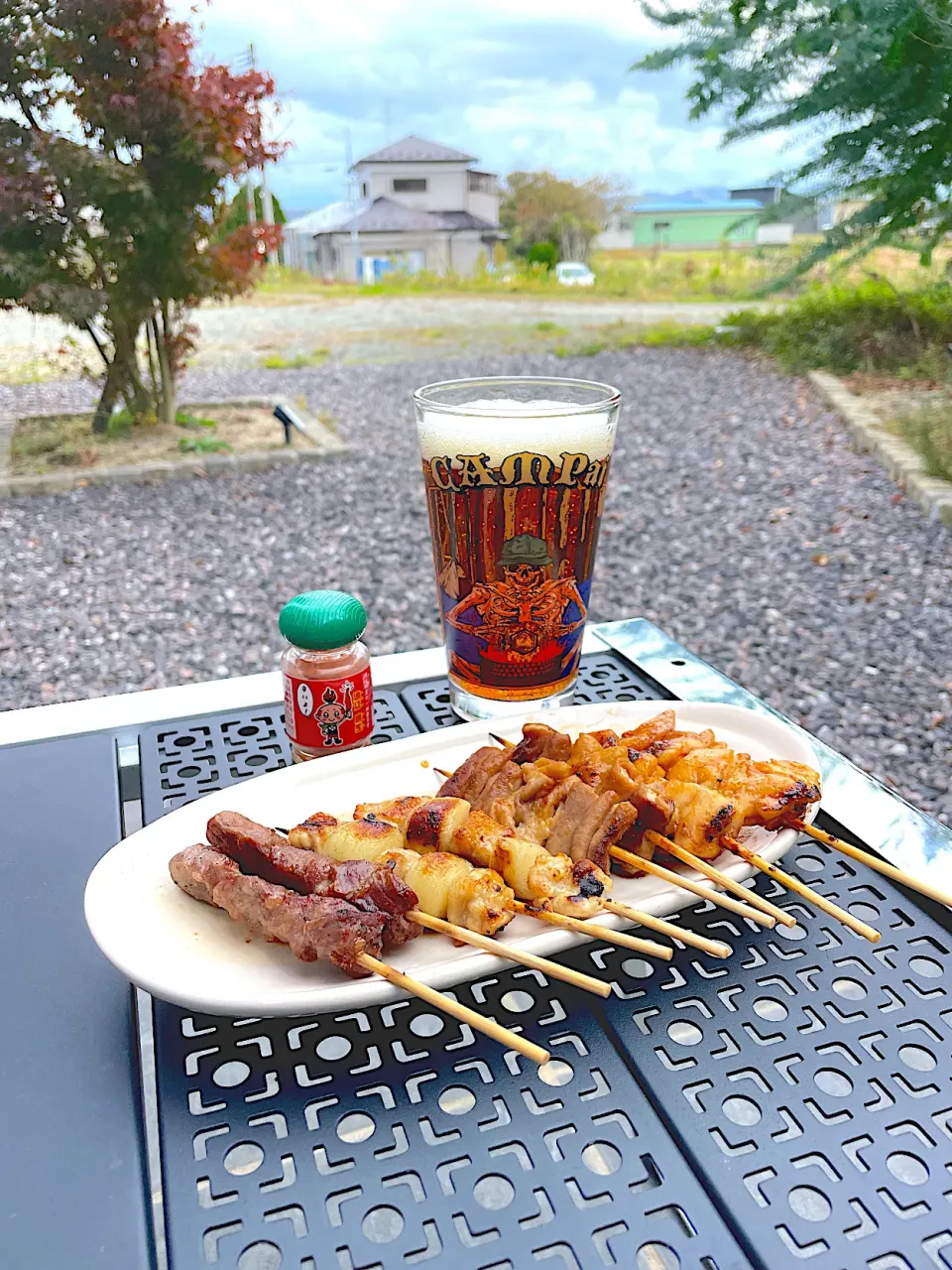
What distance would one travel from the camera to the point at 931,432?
4.26 meters

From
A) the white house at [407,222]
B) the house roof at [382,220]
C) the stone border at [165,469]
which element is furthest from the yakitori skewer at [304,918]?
the house roof at [382,220]

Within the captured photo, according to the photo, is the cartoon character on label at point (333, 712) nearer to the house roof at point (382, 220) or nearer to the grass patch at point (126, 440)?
the grass patch at point (126, 440)

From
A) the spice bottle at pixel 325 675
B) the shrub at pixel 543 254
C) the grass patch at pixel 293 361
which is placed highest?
the shrub at pixel 543 254

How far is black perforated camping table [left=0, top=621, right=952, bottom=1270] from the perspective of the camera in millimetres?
514

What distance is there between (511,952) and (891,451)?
425 centimetres

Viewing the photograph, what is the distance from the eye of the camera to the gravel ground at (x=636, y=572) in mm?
2719

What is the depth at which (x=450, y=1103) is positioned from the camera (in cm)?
59

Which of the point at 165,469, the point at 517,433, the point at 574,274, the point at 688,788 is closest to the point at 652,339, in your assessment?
the point at 574,274

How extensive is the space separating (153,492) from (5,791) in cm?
351

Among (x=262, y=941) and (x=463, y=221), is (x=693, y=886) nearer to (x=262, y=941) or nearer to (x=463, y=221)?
Result: (x=262, y=941)

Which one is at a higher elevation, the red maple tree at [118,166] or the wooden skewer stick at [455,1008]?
the red maple tree at [118,166]

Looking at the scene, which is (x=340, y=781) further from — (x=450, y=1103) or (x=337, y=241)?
(x=337, y=241)

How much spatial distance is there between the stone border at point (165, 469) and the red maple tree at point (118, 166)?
71 cm

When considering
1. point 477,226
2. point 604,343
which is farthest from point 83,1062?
point 477,226
